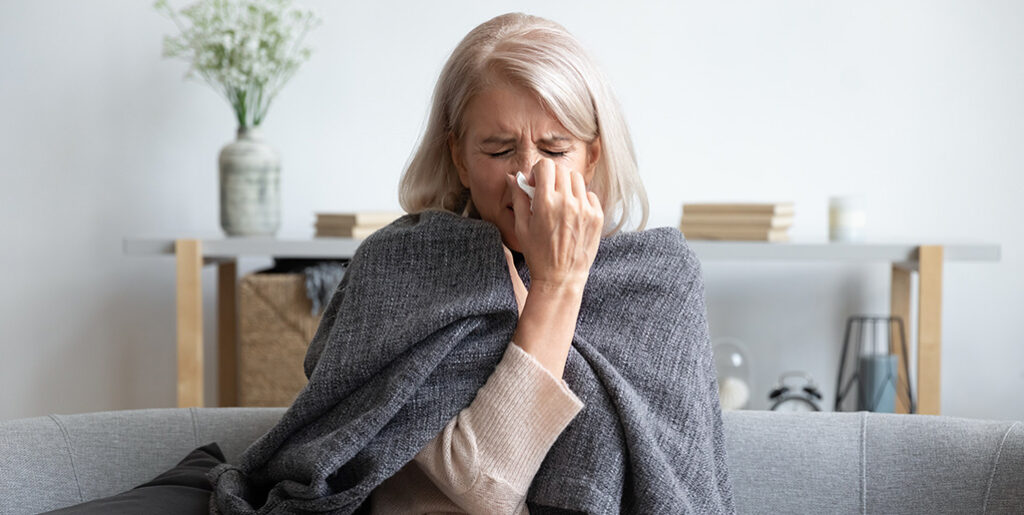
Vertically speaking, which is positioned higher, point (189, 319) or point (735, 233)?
point (735, 233)

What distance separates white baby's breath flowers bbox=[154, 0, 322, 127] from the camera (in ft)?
8.39

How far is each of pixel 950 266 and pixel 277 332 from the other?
1.81m

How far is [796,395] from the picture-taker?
101 inches

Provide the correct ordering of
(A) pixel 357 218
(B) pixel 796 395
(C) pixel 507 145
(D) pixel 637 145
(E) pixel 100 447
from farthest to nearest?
(D) pixel 637 145 < (B) pixel 796 395 < (A) pixel 357 218 < (E) pixel 100 447 < (C) pixel 507 145

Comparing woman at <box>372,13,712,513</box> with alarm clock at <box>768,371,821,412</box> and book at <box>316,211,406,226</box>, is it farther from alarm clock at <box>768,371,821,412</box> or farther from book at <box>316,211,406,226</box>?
alarm clock at <box>768,371,821,412</box>

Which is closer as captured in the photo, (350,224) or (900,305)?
(350,224)

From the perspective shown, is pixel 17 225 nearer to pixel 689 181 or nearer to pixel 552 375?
pixel 689 181

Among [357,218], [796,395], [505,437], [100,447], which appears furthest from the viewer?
[796,395]

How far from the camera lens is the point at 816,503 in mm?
1375

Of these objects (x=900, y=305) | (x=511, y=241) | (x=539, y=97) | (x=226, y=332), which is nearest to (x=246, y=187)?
(x=226, y=332)

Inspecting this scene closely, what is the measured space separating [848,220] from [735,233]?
1.00 feet

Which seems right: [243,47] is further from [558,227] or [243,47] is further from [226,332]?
[558,227]

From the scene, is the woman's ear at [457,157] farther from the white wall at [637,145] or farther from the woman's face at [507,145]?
the white wall at [637,145]

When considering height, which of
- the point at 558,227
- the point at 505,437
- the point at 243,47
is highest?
the point at 243,47
